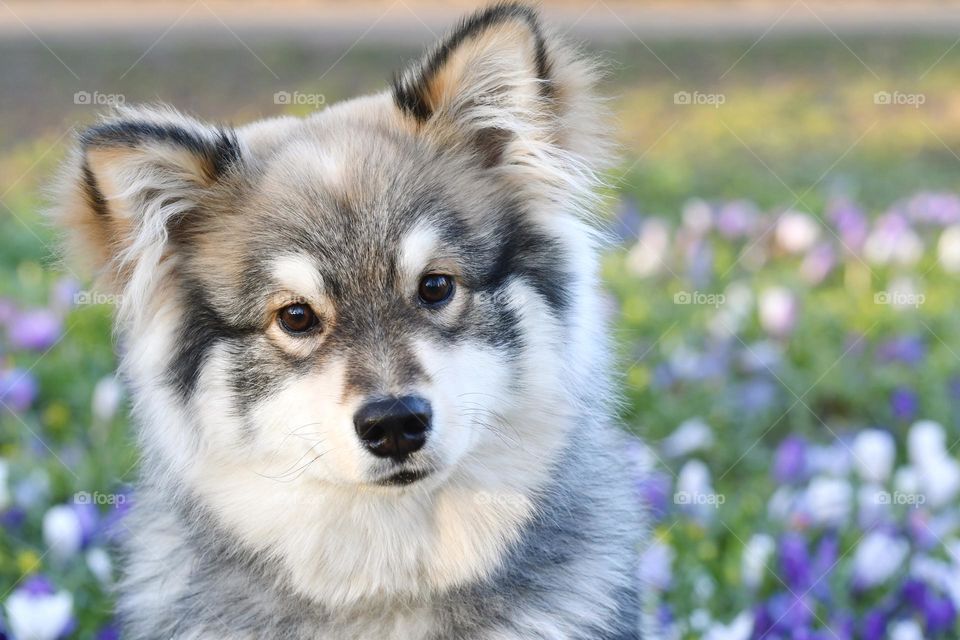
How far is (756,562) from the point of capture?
4.23m

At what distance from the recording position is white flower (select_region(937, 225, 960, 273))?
21.0 ft

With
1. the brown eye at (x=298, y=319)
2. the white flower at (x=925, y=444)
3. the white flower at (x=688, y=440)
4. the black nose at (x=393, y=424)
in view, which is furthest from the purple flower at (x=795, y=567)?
the brown eye at (x=298, y=319)

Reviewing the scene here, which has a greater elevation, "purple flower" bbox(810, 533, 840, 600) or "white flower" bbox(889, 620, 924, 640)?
"purple flower" bbox(810, 533, 840, 600)

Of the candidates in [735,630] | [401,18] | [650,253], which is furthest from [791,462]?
[401,18]

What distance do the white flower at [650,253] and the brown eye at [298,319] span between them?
3.70m

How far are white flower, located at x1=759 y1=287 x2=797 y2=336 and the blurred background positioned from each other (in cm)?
2

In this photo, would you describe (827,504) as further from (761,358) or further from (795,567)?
(761,358)

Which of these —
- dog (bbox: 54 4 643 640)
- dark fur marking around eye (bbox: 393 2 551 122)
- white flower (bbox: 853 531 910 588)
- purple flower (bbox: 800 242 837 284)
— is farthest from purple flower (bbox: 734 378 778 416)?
dark fur marking around eye (bbox: 393 2 551 122)

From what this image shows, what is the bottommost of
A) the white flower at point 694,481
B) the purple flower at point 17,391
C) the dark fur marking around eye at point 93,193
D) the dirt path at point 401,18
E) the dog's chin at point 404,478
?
the white flower at point 694,481

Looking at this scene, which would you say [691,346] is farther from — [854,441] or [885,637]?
[885,637]

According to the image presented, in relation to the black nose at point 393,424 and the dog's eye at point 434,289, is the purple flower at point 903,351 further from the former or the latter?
the black nose at point 393,424

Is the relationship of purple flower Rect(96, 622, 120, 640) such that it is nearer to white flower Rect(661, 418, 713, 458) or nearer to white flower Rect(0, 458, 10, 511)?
white flower Rect(0, 458, 10, 511)

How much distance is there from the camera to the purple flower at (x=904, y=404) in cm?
526

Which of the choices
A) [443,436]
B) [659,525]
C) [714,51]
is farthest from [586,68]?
[714,51]
